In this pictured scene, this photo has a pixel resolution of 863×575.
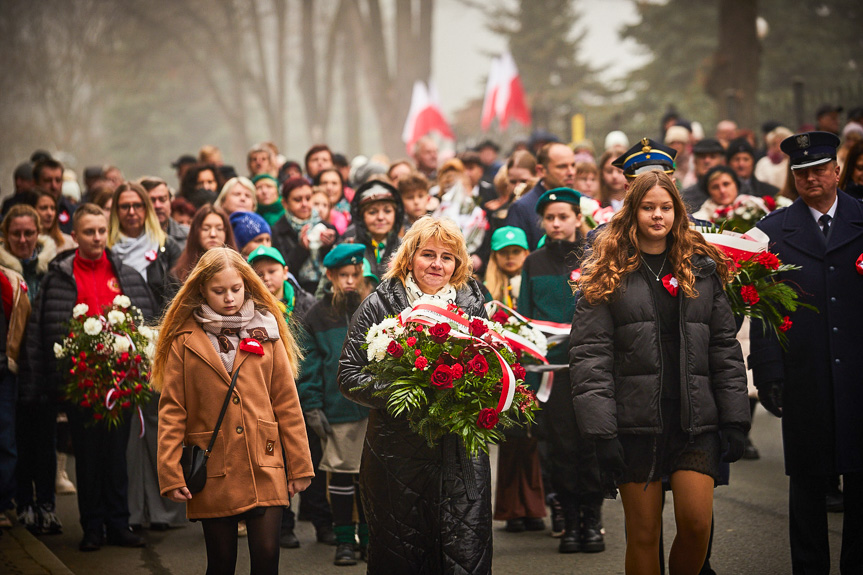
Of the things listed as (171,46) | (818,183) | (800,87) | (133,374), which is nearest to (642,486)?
(818,183)

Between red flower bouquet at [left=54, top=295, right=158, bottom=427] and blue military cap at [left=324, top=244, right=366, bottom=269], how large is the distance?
145 cm

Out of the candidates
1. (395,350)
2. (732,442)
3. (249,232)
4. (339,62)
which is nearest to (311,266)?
(249,232)

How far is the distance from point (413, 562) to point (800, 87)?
18455mm

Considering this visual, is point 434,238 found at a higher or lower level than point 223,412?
higher

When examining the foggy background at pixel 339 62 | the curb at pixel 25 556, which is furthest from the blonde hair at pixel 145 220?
the foggy background at pixel 339 62

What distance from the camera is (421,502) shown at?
5348mm

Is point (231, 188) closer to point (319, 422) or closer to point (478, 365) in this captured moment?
point (319, 422)

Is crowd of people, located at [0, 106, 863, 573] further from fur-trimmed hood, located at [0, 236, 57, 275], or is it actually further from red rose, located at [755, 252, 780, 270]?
red rose, located at [755, 252, 780, 270]

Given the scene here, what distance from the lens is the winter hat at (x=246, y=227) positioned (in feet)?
29.1

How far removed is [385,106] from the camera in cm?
4528

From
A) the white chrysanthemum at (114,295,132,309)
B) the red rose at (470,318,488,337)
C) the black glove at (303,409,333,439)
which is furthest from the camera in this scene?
the white chrysanthemum at (114,295,132,309)

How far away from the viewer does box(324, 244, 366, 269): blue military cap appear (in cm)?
756

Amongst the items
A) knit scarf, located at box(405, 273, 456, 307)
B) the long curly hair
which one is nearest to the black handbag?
knit scarf, located at box(405, 273, 456, 307)

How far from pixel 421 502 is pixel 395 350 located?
845 mm
